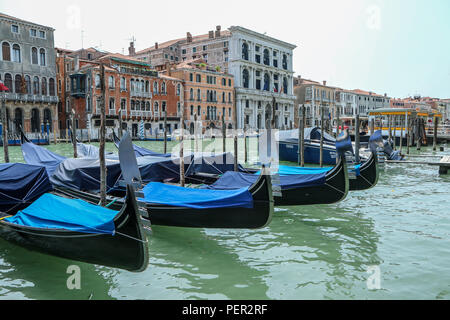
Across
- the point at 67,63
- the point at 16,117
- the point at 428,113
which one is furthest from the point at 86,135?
the point at 428,113

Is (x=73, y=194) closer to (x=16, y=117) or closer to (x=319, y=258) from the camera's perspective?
(x=319, y=258)

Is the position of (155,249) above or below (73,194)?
below

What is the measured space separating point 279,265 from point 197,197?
4.64 ft

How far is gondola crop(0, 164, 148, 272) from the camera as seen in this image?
361 cm

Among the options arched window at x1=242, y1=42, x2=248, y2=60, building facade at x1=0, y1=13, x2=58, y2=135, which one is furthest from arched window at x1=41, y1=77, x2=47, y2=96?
arched window at x1=242, y1=42, x2=248, y2=60

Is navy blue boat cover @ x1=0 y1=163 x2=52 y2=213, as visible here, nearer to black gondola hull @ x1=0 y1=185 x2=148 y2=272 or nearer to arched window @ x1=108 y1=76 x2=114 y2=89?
black gondola hull @ x1=0 y1=185 x2=148 y2=272

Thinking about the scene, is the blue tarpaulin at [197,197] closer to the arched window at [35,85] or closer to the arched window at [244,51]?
the arched window at [35,85]

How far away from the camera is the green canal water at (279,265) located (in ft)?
12.1

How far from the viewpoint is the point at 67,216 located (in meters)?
4.13

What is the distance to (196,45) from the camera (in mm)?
38219

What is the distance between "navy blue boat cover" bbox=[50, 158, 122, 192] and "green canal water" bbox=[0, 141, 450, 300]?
5.09 ft

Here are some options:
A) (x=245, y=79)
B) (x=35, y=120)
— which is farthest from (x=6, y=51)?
(x=245, y=79)

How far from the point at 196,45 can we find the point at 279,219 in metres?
34.4

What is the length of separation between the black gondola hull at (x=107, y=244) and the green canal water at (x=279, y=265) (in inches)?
9.9
